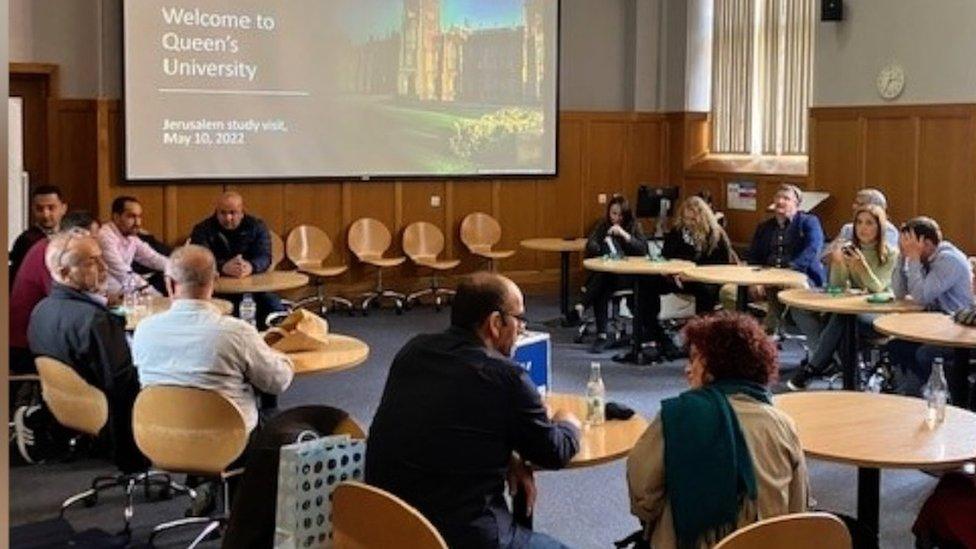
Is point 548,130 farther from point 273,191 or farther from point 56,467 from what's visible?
point 56,467

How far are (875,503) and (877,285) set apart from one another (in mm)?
3335

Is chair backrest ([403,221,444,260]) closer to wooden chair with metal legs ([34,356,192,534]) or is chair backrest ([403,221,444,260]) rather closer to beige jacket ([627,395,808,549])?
wooden chair with metal legs ([34,356,192,534])

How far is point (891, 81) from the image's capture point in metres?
9.78

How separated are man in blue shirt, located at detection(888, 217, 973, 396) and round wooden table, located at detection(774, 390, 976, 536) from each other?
2224mm

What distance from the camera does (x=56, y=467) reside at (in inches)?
210

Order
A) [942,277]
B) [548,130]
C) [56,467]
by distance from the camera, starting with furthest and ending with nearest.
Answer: [548,130]
[942,277]
[56,467]

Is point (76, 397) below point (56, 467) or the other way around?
the other way around

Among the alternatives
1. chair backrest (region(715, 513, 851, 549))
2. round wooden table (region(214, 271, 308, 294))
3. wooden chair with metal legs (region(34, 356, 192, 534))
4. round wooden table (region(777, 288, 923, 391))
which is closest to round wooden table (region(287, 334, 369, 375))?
wooden chair with metal legs (region(34, 356, 192, 534))

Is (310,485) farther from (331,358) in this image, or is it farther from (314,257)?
(314,257)

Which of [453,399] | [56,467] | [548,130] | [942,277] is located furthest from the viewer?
[548,130]

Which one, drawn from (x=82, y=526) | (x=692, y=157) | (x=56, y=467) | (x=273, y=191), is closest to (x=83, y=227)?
(x=56, y=467)

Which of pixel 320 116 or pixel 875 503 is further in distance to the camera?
pixel 320 116

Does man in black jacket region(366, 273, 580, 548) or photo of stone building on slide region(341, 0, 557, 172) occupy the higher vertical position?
photo of stone building on slide region(341, 0, 557, 172)

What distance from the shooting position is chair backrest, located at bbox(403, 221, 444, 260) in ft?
35.7
